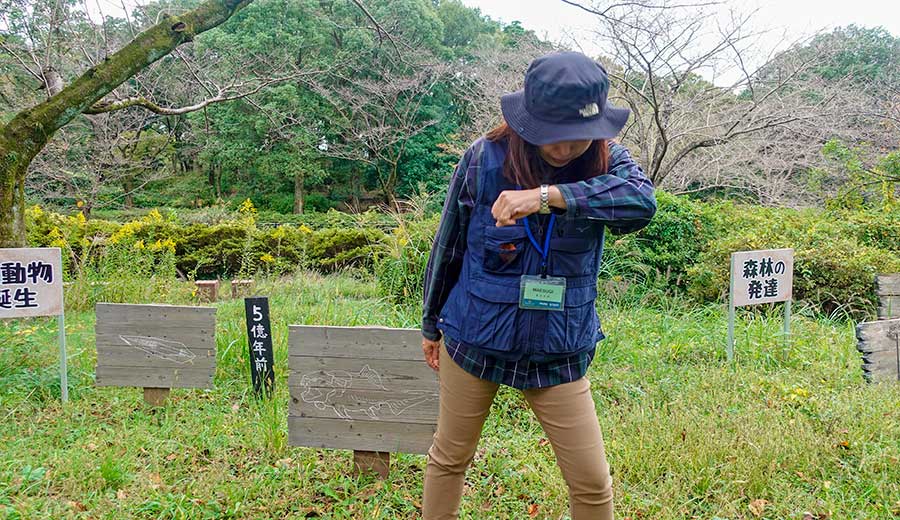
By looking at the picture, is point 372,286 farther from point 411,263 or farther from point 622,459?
point 622,459

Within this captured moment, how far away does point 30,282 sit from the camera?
3346mm

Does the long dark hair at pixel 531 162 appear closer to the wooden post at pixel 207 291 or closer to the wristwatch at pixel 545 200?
the wristwatch at pixel 545 200

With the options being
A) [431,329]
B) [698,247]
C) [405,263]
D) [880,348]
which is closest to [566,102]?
[431,329]

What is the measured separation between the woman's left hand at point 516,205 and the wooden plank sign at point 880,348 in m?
2.68

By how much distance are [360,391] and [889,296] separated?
3.51 metres

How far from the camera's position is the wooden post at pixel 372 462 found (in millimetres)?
2463

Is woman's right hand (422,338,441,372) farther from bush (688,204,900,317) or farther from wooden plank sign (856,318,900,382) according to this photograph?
bush (688,204,900,317)

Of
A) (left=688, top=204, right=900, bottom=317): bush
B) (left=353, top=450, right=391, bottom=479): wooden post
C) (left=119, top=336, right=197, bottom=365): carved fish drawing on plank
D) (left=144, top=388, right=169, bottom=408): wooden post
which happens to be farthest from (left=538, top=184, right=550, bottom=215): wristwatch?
(left=688, top=204, right=900, bottom=317): bush

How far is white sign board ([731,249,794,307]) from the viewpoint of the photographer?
3.83 m

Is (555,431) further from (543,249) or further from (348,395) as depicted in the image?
(348,395)

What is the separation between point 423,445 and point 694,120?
23.7 ft

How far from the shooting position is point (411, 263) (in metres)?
5.02

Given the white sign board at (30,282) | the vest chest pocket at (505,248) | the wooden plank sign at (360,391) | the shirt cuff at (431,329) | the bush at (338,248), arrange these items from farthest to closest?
1. the bush at (338,248)
2. the white sign board at (30,282)
3. the wooden plank sign at (360,391)
4. the shirt cuff at (431,329)
5. the vest chest pocket at (505,248)

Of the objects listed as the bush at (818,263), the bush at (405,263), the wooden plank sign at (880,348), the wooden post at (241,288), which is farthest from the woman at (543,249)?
the wooden post at (241,288)
